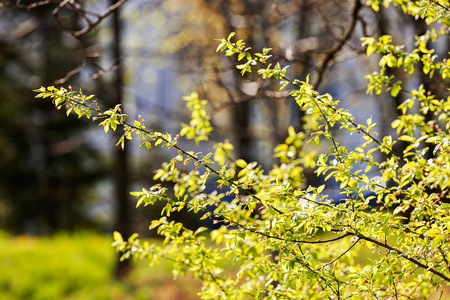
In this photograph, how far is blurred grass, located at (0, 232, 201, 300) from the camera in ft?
22.5

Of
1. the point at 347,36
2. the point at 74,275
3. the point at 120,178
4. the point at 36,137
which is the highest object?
the point at 36,137

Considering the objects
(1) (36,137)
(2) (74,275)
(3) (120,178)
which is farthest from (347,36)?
(1) (36,137)

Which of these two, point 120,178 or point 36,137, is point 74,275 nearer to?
point 120,178

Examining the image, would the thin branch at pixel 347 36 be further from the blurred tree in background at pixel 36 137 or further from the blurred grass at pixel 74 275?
the blurred tree in background at pixel 36 137

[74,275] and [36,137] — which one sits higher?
[36,137]

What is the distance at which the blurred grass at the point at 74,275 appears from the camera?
6852mm

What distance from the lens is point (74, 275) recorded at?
24.5 feet

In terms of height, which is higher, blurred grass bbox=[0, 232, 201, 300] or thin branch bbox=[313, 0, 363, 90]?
thin branch bbox=[313, 0, 363, 90]

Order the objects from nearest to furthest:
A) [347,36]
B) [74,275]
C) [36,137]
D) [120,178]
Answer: [347,36], [74,275], [120,178], [36,137]

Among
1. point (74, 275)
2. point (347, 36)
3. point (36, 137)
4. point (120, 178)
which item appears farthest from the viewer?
point (36, 137)

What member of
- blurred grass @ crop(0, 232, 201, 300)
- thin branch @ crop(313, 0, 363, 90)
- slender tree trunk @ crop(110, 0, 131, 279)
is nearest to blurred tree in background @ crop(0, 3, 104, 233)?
blurred grass @ crop(0, 232, 201, 300)

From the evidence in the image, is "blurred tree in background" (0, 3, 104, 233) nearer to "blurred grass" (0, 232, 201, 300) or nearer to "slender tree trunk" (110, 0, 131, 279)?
"blurred grass" (0, 232, 201, 300)

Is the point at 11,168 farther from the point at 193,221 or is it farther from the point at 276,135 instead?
the point at 276,135

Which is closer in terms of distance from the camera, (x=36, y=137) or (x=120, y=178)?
(x=120, y=178)
